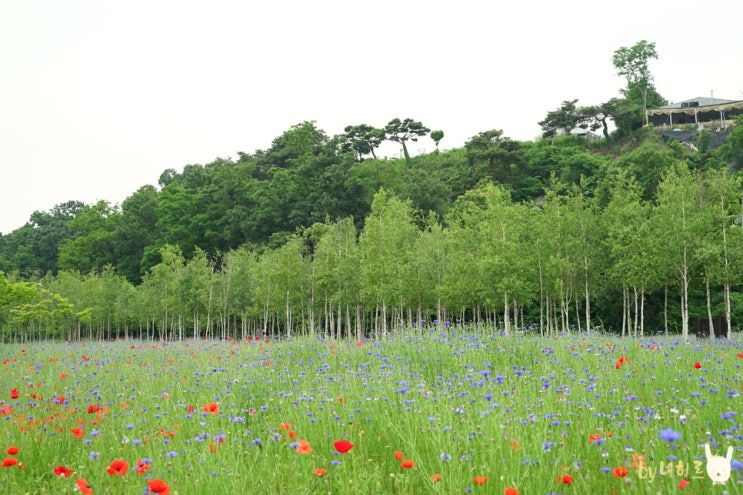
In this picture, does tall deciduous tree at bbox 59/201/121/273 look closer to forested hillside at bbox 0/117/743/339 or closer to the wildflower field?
forested hillside at bbox 0/117/743/339

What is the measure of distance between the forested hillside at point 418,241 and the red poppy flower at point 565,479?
26.4 feet

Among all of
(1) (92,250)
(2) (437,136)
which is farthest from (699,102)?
(1) (92,250)

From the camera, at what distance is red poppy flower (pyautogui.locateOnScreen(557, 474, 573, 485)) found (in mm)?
2934

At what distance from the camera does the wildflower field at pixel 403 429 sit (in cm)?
355

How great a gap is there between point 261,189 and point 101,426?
59.3 metres

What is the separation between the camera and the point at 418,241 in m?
34.3

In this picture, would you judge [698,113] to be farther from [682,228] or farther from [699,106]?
[682,228]

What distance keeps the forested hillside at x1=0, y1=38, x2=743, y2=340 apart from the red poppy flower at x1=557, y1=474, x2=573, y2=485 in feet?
26.4

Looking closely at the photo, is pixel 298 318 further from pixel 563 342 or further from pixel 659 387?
pixel 659 387

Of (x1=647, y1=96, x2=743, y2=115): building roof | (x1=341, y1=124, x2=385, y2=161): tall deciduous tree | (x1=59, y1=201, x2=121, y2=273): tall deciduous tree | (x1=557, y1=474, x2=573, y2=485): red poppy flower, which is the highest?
(x1=647, y1=96, x2=743, y2=115): building roof

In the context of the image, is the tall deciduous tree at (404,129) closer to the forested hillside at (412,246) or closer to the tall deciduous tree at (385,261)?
→ the forested hillside at (412,246)

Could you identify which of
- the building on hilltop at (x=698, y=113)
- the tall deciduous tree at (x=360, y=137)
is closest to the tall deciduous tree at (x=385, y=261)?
the tall deciduous tree at (x=360, y=137)

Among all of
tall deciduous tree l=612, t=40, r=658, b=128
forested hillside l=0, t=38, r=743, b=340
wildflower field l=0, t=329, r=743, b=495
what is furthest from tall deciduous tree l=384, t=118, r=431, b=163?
wildflower field l=0, t=329, r=743, b=495

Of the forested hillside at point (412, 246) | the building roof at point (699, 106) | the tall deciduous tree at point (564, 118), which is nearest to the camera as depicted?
the forested hillside at point (412, 246)
